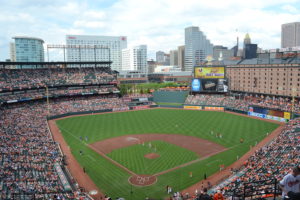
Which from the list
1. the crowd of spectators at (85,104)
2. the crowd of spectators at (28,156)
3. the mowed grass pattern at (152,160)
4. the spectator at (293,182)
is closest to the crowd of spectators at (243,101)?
the crowd of spectators at (85,104)

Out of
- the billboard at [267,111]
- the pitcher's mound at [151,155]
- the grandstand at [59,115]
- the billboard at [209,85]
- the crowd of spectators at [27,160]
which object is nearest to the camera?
the crowd of spectators at [27,160]

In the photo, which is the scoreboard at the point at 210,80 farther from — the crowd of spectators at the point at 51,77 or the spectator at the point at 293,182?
the spectator at the point at 293,182

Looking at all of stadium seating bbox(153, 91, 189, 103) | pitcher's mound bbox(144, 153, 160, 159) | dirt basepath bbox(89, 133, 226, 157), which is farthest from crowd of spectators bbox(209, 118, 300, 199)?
stadium seating bbox(153, 91, 189, 103)

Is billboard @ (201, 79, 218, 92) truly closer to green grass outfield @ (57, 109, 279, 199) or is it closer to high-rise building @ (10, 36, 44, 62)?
green grass outfield @ (57, 109, 279, 199)

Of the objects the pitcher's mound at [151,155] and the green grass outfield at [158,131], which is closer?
the green grass outfield at [158,131]

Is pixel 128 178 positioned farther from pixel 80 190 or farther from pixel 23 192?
pixel 23 192
